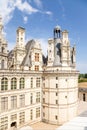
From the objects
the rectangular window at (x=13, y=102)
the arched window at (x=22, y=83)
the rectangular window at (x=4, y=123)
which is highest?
the arched window at (x=22, y=83)

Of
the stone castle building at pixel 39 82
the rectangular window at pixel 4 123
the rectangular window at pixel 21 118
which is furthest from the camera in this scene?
the rectangular window at pixel 21 118

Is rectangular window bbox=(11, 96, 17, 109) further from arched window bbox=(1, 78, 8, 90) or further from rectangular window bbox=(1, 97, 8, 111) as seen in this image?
arched window bbox=(1, 78, 8, 90)

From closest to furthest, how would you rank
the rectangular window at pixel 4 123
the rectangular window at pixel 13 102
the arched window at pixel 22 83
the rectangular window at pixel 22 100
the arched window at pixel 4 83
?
the arched window at pixel 4 83
the rectangular window at pixel 4 123
the rectangular window at pixel 13 102
the arched window at pixel 22 83
the rectangular window at pixel 22 100

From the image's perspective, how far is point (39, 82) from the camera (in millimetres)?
41844

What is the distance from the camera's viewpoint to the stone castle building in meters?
37.0

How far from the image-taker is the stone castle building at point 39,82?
121 feet

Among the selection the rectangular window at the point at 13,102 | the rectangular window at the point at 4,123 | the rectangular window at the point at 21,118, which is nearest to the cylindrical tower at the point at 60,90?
the rectangular window at the point at 21,118

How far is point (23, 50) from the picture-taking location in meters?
41.3

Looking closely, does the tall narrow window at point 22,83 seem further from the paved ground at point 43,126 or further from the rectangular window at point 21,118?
the paved ground at point 43,126

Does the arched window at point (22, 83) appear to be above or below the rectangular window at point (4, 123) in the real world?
above

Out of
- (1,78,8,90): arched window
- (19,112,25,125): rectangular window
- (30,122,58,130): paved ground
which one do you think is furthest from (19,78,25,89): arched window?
(30,122,58,130): paved ground

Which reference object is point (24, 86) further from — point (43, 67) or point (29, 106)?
point (43, 67)

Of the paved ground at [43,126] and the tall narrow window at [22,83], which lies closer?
the paved ground at [43,126]

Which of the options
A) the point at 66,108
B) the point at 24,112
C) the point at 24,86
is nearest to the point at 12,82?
the point at 24,86
